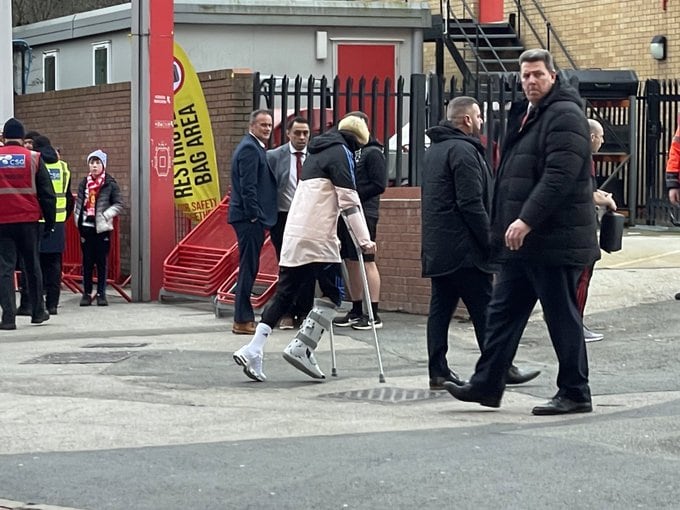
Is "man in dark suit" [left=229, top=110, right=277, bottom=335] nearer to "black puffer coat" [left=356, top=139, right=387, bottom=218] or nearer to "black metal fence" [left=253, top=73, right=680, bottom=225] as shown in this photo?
"black puffer coat" [left=356, top=139, right=387, bottom=218]

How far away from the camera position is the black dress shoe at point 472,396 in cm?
868

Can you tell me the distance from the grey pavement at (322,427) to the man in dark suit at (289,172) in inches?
18.4

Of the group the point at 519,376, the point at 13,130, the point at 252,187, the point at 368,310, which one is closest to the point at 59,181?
the point at 13,130

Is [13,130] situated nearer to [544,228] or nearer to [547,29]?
[544,228]

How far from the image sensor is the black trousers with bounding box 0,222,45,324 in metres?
13.3

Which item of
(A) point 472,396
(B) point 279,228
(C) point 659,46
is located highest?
(C) point 659,46

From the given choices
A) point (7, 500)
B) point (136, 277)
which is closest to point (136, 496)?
point (7, 500)

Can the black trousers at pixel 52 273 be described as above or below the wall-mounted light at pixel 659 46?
below

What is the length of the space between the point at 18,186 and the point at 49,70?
12231 mm

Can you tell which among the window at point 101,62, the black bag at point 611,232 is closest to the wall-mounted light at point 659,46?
the window at point 101,62

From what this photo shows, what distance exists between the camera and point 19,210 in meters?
13.3

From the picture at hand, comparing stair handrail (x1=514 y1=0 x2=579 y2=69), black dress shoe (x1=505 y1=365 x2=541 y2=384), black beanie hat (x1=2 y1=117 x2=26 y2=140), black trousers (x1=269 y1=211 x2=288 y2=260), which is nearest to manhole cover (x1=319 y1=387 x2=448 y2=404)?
black dress shoe (x1=505 y1=365 x2=541 y2=384)

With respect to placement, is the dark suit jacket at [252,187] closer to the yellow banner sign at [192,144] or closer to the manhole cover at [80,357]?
the manhole cover at [80,357]

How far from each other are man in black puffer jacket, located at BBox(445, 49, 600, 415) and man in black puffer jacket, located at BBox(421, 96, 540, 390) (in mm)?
697
